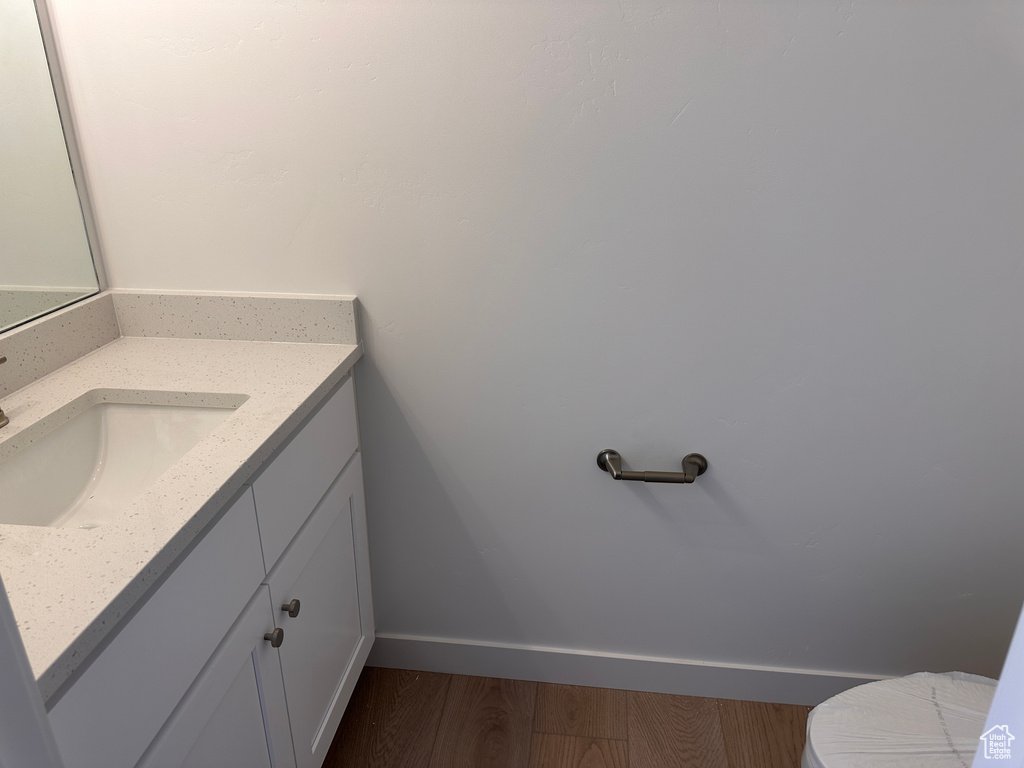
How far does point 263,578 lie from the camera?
3.48ft

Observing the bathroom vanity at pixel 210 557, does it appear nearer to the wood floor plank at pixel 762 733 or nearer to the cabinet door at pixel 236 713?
the cabinet door at pixel 236 713

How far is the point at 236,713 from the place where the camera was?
3.29 feet

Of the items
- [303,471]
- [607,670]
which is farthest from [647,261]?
[607,670]

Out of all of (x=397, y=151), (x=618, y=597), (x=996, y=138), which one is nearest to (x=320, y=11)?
(x=397, y=151)

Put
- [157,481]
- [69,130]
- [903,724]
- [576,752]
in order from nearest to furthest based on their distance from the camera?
[157,481] → [903,724] → [69,130] → [576,752]

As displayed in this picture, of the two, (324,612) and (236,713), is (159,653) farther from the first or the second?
(324,612)

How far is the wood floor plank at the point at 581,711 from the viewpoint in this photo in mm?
1599

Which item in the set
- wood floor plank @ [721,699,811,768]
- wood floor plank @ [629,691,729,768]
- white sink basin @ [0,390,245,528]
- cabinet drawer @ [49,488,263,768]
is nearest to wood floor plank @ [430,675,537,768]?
wood floor plank @ [629,691,729,768]

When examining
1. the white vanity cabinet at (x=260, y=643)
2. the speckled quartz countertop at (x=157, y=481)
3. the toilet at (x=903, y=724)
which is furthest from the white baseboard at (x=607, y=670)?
the speckled quartz countertop at (x=157, y=481)

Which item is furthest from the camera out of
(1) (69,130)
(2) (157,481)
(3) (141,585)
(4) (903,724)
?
(1) (69,130)

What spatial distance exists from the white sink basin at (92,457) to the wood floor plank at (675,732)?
114cm

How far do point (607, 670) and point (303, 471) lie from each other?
94 centimetres

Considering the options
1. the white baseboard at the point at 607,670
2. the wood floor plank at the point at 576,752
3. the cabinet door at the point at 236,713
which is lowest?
the wood floor plank at the point at 576,752

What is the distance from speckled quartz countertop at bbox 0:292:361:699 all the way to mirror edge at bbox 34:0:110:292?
0.18 metres
